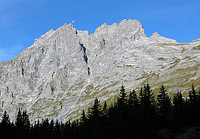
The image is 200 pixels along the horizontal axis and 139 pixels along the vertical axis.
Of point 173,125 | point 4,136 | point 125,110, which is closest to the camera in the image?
point 173,125

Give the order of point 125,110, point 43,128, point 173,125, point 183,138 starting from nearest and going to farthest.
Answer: point 183,138, point 173,125, point 125,110, point 43,128

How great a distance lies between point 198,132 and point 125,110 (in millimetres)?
26801

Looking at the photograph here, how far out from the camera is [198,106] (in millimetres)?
62344

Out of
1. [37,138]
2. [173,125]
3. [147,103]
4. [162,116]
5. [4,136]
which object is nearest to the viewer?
[173,125]

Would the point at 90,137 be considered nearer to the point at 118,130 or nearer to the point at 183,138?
the point at 118,130

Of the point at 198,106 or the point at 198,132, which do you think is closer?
the point at 198,132

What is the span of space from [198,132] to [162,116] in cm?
1906

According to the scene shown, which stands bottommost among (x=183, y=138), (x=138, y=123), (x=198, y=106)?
(x=183, y=138)

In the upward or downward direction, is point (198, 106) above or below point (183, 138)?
above

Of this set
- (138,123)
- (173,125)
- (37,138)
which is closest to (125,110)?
(173,125)

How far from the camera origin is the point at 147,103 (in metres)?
60.3

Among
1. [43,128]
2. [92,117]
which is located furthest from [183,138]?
[43,128]

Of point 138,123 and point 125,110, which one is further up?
point 125,110

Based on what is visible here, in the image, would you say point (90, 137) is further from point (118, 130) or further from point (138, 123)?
point (138, 123)
